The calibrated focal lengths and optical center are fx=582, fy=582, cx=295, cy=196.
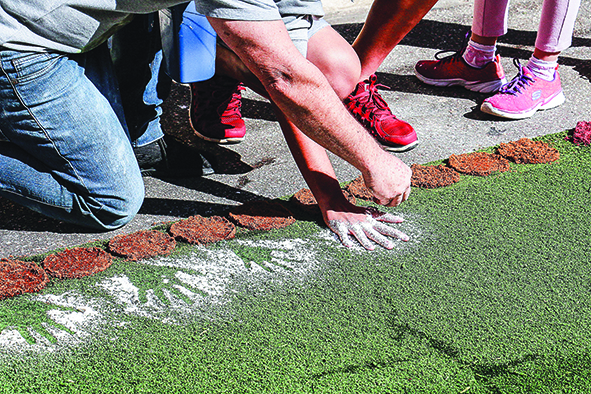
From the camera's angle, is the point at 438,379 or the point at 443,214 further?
the point at 443,214

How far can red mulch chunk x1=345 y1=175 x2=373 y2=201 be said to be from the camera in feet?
7.50

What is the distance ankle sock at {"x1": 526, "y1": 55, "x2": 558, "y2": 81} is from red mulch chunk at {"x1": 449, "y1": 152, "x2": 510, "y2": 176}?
715 mm

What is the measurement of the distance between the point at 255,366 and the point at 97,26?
1.14 metres

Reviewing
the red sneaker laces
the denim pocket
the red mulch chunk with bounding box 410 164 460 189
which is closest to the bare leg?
the red sneaker laces

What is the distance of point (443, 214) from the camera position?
2209 millimetres

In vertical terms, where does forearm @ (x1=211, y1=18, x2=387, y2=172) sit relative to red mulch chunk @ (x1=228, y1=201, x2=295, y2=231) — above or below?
above

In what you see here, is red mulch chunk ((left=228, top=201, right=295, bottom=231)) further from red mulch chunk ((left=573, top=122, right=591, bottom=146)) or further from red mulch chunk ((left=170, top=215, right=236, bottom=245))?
red mulch chunk ((left=573, top=122, right=591, bottom=146))

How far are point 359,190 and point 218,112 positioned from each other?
2.65ft

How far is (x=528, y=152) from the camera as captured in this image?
260cm

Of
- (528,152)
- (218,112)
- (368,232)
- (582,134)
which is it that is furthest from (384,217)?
(582,134)

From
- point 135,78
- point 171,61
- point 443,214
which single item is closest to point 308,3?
point 171,61

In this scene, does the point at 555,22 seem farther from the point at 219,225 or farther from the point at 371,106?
the point at 219,225

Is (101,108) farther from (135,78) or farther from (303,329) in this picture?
(303,329)

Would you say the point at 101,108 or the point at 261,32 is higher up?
the point at 261,32
